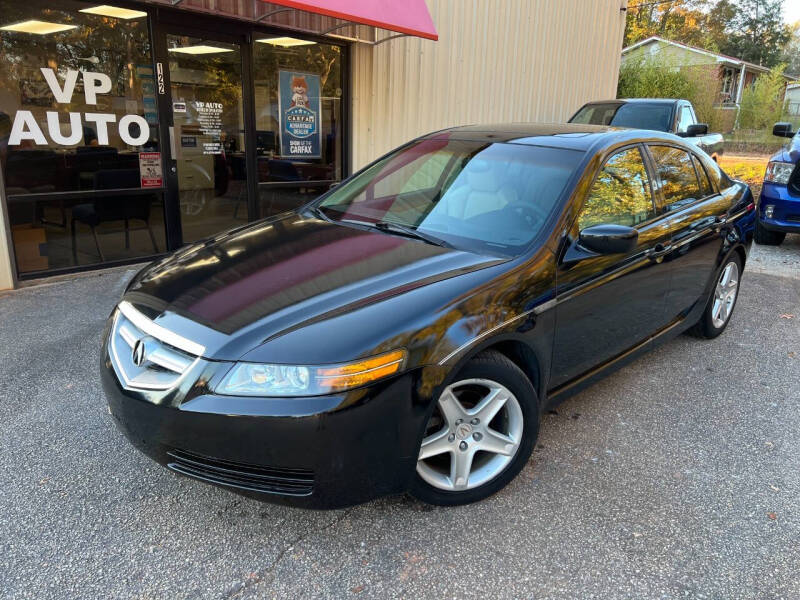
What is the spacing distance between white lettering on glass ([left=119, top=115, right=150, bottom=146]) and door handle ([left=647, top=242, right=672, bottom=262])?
4.86m

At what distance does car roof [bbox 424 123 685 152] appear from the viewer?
3211 mm

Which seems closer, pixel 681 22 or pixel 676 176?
pixel 676 176

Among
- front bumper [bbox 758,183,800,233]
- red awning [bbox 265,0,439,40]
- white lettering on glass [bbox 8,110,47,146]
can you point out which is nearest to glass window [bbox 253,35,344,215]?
red awning [bbox 265,0,439,40]

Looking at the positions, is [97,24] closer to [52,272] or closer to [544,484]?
[52,272]

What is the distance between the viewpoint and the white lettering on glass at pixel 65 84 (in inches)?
206

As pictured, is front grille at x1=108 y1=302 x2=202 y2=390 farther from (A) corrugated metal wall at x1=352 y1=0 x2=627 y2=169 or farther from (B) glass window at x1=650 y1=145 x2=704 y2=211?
(A) corrugated metal wall at x1=352 y1=0 x2=627 y2=169

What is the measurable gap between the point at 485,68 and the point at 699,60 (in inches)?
1247

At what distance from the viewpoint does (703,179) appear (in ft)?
13.4

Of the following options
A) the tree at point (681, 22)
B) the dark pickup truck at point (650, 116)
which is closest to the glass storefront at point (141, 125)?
the dark pickup truck at point (650, 116)

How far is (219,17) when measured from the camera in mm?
6125

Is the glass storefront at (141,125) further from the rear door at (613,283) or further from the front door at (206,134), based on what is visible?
the rear door at (613,283)

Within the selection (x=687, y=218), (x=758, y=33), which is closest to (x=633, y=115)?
(x=687, y=218)

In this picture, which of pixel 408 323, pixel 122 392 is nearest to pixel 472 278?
pixel 408 323

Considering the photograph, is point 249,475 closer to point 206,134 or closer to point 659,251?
point 659,251
